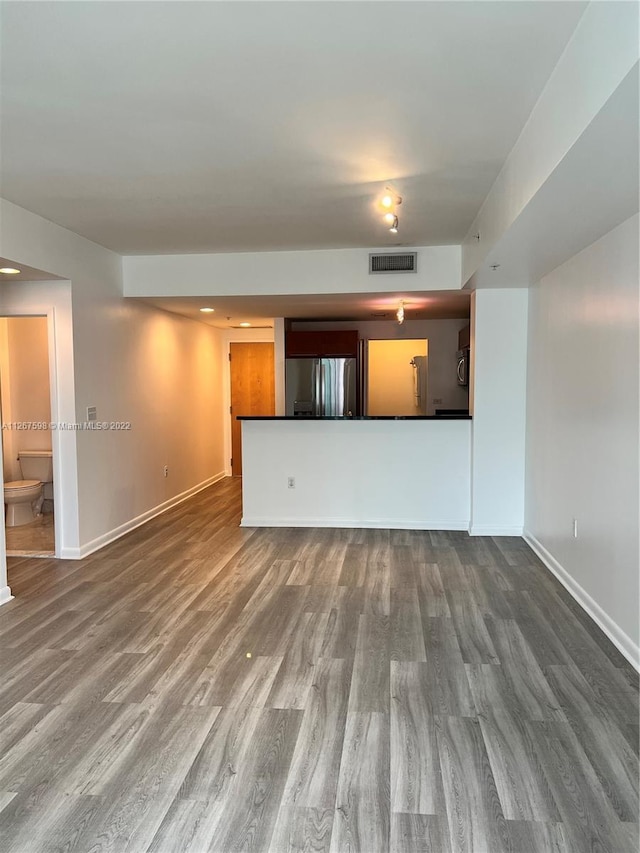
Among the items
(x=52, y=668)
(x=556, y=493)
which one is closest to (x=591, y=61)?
(x=556, y=493)

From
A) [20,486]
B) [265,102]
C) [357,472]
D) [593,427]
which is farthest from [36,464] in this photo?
[593,427]

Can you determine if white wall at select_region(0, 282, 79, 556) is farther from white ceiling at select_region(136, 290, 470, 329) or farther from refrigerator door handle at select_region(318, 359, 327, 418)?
refrigerator door handle at select_region(318, 359, 327, 418)

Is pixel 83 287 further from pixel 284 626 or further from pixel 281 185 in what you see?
pixel 284 626

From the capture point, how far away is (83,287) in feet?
14.6

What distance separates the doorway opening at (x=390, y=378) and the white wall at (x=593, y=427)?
353cm

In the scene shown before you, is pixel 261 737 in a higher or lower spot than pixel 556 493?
lower

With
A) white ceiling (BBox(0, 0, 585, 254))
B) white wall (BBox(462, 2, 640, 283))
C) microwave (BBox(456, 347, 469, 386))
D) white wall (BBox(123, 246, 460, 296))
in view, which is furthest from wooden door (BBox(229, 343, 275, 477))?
white wall (BBox(462, 2, 640, 283))

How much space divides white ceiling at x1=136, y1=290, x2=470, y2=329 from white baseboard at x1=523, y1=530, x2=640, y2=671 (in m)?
2.38

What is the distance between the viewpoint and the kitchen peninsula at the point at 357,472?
5.22m

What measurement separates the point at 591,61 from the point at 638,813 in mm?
2366

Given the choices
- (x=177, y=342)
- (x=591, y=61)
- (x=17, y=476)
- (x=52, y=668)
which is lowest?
(x=52, y=668)

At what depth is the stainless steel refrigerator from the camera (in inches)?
273

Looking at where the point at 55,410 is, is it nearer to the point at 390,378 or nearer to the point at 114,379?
the point at 114,379

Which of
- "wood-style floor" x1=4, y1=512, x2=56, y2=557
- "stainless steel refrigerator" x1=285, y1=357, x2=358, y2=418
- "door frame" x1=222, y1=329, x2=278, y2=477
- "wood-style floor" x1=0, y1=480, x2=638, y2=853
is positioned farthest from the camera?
"door frame" x1=222, y1=329, x2=278, y2=477
